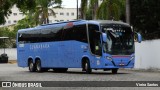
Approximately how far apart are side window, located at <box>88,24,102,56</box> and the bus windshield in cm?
43

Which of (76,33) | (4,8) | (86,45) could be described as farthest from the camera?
(76,33)

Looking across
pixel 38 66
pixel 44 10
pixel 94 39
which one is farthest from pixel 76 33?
pixel 44 10

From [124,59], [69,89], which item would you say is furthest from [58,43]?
[69,89]

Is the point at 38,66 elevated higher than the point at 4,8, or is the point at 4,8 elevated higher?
the point at 4,8

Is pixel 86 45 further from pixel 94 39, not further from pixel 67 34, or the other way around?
pixel 67 34

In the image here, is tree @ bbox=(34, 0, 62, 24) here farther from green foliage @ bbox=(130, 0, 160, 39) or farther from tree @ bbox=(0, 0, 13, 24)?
tree @ bbox=(0, 0, 13, 24)

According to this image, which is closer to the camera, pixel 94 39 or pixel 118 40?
pixel 118 40

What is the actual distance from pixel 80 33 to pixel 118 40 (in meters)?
2.63

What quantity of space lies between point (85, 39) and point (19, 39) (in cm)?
1005

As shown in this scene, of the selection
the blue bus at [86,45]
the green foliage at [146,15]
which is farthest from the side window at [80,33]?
the green foliage at [146,15]

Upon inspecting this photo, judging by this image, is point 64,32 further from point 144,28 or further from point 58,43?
point 144,28

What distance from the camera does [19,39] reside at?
3891 cm

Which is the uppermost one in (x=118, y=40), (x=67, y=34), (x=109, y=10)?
(x=109, y=10)

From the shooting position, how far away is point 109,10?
48.0m
